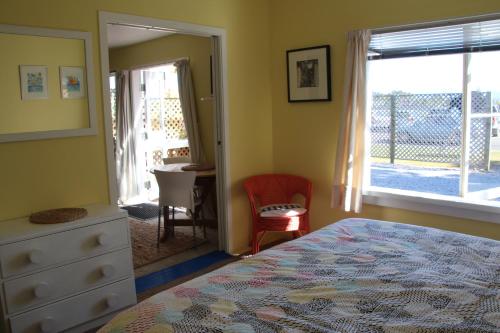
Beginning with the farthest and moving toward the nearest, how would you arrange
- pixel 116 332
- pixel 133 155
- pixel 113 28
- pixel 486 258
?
pixel 133 155, pixel 113 28, pixel 486 258, pixel 116 332

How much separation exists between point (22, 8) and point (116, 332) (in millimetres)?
2202

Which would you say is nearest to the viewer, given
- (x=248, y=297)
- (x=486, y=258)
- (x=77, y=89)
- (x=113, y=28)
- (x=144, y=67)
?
(x=248, y=297)

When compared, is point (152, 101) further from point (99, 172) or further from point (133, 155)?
point (99, 172)

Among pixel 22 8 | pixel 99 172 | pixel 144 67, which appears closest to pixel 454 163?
pixel 99 172

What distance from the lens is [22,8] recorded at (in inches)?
107

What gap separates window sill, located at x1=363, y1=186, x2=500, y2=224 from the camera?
3162 millimetres

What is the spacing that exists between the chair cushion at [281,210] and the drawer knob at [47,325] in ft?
6.16

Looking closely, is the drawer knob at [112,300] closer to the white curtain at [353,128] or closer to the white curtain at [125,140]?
the white curtain at [353,128]

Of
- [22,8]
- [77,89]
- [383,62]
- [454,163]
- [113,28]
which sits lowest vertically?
[454,163]

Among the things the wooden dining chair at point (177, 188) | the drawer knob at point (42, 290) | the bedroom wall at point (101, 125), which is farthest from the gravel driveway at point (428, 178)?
the drawer knob at point (42, 290)

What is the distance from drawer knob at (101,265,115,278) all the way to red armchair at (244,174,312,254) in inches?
→ 55.9

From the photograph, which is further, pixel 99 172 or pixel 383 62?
pixel 383 62

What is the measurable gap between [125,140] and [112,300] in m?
4.06

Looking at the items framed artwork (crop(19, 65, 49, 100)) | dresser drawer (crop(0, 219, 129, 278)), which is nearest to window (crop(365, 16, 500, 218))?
dresser drawer (crop(0, 219, 129, 278))
